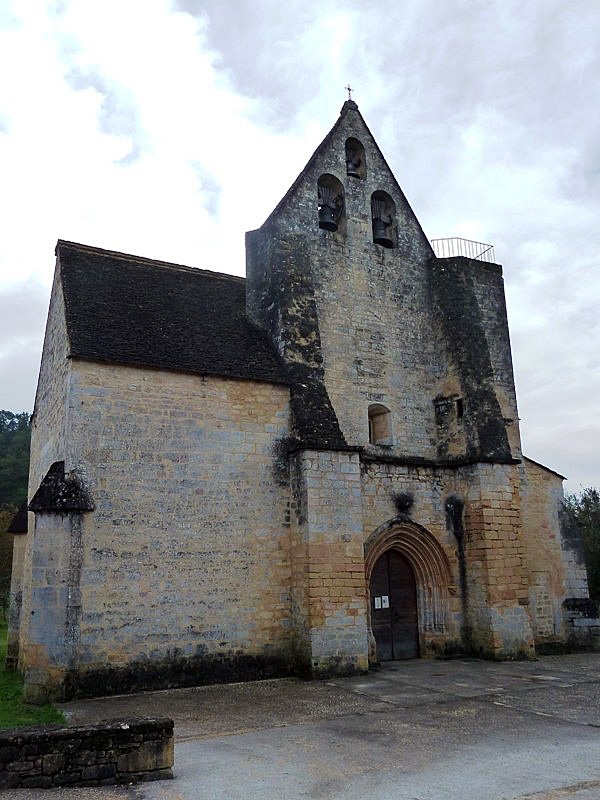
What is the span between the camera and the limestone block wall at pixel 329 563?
41.0 feet

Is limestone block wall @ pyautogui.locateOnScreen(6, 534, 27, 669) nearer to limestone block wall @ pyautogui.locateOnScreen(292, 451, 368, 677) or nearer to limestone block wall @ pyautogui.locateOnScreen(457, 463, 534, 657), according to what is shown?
limestone block wall @ pyautogui.locateOnScreen(292, 451, 368, 677)

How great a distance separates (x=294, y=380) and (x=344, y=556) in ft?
12.8

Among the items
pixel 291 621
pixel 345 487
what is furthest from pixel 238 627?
pixel 345 487

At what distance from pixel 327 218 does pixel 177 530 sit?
9198 mm

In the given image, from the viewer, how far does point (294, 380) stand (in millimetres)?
14367

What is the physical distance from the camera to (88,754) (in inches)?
249

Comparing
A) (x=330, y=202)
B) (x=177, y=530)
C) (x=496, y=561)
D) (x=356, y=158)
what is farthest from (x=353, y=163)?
(x=177, y=530)

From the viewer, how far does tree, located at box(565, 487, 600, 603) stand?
1179 inches

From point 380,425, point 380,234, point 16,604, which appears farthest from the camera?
point 380,234

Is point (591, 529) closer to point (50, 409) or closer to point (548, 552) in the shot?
point (548, 552)

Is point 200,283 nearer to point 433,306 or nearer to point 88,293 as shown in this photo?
point 88,293

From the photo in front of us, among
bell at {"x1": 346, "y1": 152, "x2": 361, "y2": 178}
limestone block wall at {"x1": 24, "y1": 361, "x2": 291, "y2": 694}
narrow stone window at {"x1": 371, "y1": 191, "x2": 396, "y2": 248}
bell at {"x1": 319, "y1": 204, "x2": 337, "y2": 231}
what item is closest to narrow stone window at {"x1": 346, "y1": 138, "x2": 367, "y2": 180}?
bell at {"x1": 346, "y1": 152, "x2": 361, "y2": 178}

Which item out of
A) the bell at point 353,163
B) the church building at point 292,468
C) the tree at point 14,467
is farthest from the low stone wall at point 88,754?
the tree at point 14,467

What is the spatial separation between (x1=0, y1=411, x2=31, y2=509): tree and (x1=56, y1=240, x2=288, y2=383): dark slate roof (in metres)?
27.0
